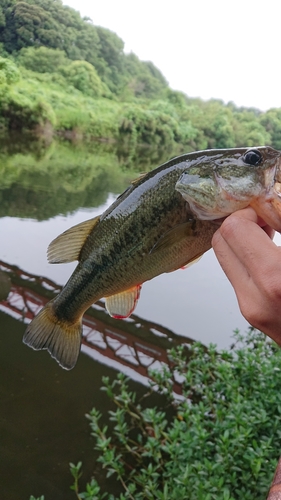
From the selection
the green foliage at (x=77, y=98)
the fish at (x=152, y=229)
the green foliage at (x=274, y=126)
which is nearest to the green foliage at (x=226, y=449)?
the fish at (x=152, y=229)

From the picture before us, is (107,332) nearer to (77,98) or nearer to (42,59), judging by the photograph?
(42,59)

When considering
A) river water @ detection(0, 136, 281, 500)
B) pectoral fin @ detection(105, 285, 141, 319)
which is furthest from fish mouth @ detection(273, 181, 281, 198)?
river water @ detection(0, 136, 281, 500)

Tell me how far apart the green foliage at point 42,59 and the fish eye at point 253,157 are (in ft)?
155

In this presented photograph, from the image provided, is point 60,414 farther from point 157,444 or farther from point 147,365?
point 157,444

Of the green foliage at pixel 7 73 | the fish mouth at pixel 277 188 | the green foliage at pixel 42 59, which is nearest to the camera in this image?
the fish mouth at pixel 277 188

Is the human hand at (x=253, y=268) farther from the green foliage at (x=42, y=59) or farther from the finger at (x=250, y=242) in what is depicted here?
the green foliage at (x=42, y=59)

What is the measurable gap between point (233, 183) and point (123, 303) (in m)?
0.79

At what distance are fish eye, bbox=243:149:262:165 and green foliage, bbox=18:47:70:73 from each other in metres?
47.1

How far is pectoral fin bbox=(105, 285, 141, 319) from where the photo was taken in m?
1.83

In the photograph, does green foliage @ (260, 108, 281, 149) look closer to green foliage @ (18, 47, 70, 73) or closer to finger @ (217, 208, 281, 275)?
green foliage @ (18, 47, 70, 73)

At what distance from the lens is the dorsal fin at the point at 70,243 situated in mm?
1801

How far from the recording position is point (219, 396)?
141 inches

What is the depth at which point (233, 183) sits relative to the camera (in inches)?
55.6

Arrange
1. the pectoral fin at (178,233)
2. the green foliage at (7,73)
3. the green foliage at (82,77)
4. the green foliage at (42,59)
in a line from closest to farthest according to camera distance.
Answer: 1. the pectoral fin at (178,233)
2. the green foliage at (7,73)
3. the green foliage at (42,59)
4. the green foliage at (82,77)
